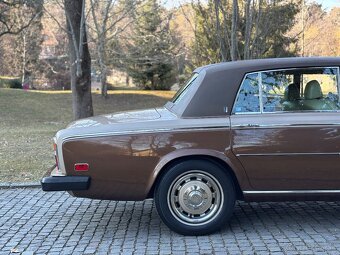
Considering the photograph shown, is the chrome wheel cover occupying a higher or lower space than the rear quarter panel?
lower

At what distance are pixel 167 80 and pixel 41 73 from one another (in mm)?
12419

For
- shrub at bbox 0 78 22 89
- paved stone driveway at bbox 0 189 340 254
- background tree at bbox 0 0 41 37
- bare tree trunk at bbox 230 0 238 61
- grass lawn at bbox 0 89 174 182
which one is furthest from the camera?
shrub at bbox 0 78 22 89

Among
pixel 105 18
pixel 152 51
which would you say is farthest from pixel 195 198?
pixel 152 51

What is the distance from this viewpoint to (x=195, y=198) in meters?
4.73

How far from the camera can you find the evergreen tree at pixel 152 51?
92.7ft

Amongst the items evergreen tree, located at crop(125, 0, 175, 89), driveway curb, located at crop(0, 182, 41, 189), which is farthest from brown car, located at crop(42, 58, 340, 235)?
evergreen tree, located at crop(125, 0, 175, 89)

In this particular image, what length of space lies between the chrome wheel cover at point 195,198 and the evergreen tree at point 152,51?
22760mm

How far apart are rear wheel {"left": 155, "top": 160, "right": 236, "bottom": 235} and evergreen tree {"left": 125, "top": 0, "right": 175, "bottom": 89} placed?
22764 mm

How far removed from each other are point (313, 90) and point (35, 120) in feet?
59.6

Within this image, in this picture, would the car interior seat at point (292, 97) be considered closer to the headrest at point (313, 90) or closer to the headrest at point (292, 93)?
the headrest at point (292, 93)

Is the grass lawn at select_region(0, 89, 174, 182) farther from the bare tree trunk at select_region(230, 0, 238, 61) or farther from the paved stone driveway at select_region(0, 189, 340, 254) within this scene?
the bare tree trunk at select_region(230, 0, 238, 61)

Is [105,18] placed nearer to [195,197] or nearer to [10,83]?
[10,83]

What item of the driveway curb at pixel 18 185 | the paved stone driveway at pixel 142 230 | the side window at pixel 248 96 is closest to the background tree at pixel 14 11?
the driveway curb at pixel 18 185

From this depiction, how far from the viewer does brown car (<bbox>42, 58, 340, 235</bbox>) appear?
15.2ft
